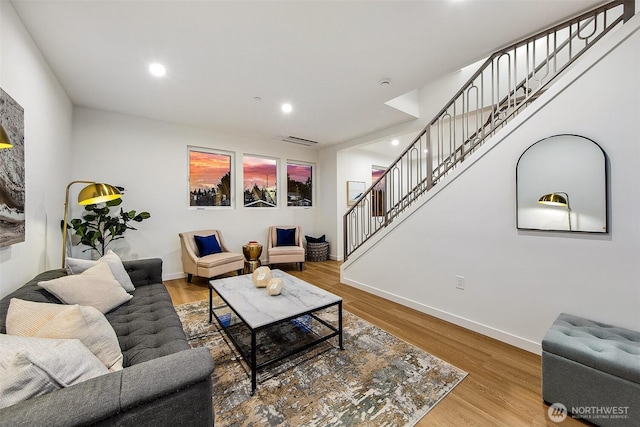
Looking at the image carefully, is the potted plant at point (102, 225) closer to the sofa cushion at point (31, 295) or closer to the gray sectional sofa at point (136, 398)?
the sofa cushion at point (31, 295)

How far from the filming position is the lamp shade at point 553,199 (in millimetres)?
2058

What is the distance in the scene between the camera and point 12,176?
1.78 meters

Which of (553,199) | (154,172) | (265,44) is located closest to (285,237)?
(154,172)

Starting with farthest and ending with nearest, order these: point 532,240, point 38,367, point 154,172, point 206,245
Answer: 1. point 206,245
2. point 154,172
3. point 532,240
4. point 38,367

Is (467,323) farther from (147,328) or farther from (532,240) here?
(147,328)

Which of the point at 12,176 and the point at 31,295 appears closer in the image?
the point at 31,295

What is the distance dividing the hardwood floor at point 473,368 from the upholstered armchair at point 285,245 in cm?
169

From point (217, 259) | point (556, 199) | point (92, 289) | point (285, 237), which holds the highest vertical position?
point (556, 199)

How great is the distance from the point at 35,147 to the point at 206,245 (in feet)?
8.01

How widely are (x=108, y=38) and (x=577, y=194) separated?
4.17m

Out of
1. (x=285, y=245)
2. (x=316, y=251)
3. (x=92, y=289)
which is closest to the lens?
(x=92, y=289)

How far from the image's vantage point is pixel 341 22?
80.5 inches

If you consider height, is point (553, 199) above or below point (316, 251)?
above

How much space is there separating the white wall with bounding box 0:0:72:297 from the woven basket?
13.4ft
